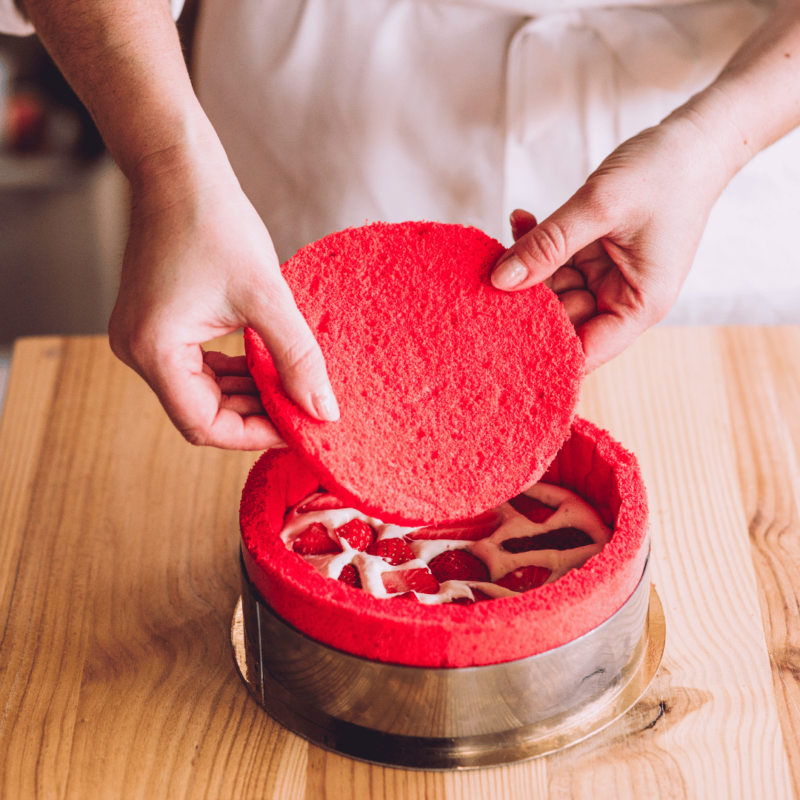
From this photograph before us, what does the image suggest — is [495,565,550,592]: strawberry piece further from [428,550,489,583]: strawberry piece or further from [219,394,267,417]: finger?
[219,394,267,417]: finger

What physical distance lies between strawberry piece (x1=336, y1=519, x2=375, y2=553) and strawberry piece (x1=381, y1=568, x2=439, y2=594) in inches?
1.8

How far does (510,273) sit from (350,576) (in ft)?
0.96

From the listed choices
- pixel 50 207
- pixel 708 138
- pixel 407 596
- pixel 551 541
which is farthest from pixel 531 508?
pixel 50 207

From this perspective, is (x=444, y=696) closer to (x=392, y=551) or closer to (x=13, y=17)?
(x=392, y=551)

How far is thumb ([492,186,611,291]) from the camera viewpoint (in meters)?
0.78

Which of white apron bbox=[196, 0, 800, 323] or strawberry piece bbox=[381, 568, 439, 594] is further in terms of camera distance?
white apron bbox=[196, 0, 800, 323]

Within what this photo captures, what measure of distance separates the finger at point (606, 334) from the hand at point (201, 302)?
Result: 30 centimetres

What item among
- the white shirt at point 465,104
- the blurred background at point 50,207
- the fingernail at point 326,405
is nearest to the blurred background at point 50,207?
the blurred background at point 50,207

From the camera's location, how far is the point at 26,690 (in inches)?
31.7

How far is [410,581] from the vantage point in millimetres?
768

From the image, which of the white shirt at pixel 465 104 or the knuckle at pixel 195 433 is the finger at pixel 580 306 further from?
the knuckle at pixel 195 433

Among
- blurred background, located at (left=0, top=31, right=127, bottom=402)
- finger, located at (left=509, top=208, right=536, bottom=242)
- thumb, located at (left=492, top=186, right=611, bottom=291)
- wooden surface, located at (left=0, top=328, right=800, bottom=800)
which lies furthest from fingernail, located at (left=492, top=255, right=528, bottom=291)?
blurred background, located at (left=0, top=31, right=127, bottom=402)

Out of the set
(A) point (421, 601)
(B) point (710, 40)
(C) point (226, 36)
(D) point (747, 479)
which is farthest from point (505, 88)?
(A) point (421, 601)

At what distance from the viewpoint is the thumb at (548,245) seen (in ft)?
2.56
